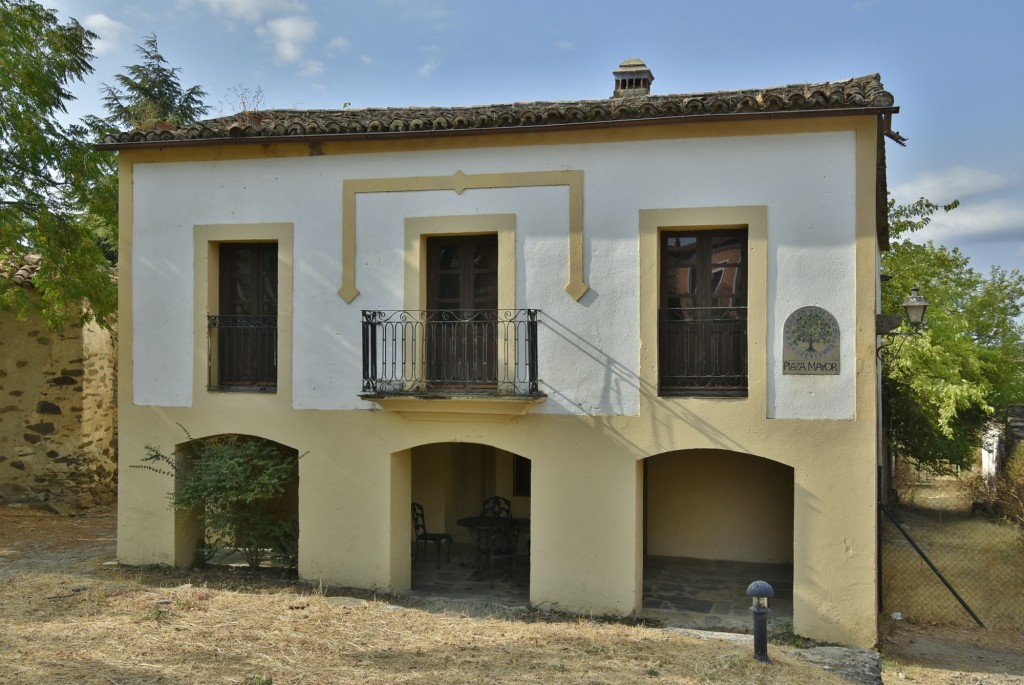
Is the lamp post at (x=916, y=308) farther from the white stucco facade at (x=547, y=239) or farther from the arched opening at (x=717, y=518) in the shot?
the arched opening at (x=717, y=518)

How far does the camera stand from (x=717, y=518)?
1142cm

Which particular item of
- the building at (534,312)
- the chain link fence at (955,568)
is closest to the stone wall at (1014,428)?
the chain link fence at (955,568)

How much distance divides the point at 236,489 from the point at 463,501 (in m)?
3.83

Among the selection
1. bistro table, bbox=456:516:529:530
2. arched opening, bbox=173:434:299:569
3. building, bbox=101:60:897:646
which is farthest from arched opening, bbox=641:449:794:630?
arched opening, bbox=173:434:299:569

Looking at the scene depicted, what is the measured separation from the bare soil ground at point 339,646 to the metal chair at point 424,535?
1.80 m

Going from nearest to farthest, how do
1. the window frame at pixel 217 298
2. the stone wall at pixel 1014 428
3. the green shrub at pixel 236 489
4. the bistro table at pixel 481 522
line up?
the green shrub at pixel 236 489
the window frame at pixel 217 298
the bistro table at pixel 481 522
the stone wall at pixel 1014 428

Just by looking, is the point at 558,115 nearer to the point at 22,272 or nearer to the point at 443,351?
the point at 443,351

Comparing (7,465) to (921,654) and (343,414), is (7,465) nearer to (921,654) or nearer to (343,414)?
(343,414)

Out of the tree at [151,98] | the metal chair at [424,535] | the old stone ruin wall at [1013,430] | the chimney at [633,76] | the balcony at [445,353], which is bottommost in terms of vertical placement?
the metal chair at [424,535]

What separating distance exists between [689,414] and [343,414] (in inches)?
157

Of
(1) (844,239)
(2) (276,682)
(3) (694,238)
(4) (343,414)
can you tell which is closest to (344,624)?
(2) (276,682)

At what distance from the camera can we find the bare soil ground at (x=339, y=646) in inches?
233

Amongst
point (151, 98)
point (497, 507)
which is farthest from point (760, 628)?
point (151, 98)

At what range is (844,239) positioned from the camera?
827 cm
